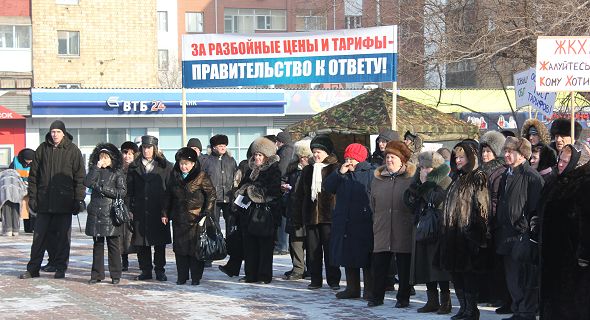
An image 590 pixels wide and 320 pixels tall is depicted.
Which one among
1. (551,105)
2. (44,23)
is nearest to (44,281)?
(551,105)

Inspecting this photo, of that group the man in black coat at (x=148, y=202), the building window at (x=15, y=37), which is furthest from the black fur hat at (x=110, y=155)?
the building window at (x=15, y=37)

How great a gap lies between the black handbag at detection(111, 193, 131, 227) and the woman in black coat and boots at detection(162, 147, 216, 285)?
452mm

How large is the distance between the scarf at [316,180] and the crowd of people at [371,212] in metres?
0.01

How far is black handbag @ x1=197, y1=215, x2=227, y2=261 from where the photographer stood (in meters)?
12.9

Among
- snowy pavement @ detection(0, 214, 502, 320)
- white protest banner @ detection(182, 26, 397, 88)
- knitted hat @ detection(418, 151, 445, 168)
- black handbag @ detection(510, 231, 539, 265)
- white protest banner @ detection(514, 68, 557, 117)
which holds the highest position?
white protest banner @ detection(182, 26, 397, 88)

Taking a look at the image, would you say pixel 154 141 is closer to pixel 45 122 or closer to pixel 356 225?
pixel 356 225

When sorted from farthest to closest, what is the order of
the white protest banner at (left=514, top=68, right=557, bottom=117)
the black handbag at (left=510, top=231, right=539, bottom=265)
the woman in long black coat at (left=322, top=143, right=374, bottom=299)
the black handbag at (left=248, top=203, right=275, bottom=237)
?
the white protest banner at (left=514, top=68, right=557, bottom=117), the black handbag at (left=248, top=203, right=275, bottom=237), the woman in long black coat at (left=322, top=143, right=374, bottom=299), the black handbag at (left=510, top=231, right=539, bottom=265)

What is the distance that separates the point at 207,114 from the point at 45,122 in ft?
19.3

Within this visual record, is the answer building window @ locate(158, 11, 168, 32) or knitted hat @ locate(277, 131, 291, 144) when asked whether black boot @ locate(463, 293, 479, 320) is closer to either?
knitted hat @ locate(277, 131, 291, 144)

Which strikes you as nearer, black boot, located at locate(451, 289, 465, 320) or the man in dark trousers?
black boot, located at locate(451, 289, 465, 320)

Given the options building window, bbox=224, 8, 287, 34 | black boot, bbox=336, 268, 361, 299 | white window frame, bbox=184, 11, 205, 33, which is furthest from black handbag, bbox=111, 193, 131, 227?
white window frame, bbox=184, 11, 205, 33

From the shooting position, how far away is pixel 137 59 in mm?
54438

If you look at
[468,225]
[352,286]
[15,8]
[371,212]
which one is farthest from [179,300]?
[15,8]

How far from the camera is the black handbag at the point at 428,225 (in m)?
10.6
